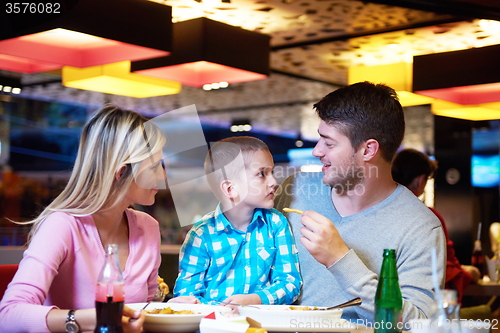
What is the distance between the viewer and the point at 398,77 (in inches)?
221

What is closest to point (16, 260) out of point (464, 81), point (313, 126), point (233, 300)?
point (233, 300)

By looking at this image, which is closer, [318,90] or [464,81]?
[464,81]

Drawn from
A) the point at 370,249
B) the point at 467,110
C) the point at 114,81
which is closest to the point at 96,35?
the point at 114,81

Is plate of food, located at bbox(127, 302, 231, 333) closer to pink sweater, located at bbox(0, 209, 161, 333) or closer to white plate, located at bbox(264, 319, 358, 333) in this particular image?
white plate, located at bbox(264, 319, 358, 333)

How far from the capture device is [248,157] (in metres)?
2.04

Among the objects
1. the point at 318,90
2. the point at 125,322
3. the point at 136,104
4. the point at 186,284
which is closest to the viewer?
the point at 125,322

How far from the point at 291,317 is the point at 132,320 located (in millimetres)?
385

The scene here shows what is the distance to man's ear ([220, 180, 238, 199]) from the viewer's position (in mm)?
2059

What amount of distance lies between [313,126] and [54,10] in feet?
32.3

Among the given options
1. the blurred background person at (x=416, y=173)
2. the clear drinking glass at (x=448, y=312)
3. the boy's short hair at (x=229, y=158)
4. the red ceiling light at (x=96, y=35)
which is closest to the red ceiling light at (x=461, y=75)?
the blurred background person at (x=416, y=173)

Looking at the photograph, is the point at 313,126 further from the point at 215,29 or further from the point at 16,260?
the point at 16,260

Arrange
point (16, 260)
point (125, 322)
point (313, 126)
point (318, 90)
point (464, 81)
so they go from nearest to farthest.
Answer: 1. point (125, 322)
2. point (16, 260)
3. point (464, 81)
4. point (318, 90)
5. point (313, 126)

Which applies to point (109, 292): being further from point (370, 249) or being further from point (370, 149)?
point (370, 149)

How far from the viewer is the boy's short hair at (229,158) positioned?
2049mm
